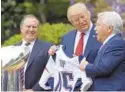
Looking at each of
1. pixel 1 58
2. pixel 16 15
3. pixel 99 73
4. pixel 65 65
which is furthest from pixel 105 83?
pixel 16 15

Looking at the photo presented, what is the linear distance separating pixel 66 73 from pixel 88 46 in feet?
1.11

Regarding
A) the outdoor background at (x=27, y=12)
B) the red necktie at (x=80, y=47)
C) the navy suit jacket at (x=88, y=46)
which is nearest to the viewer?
the navy suit jacket at (x=88, y=46)

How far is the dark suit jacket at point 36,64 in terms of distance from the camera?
4777mm

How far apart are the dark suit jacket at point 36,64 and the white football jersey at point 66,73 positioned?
0.25m

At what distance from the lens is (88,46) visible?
4.46 meters

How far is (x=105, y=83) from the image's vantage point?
13.2 feet

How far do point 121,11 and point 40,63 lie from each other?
2424 millimetres

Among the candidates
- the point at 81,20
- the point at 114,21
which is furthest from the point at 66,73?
the point at 114,21

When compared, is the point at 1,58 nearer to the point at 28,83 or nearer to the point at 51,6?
the point at 28,83

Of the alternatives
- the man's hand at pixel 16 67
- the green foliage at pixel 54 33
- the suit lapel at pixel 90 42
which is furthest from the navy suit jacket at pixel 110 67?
the green foliage at pixel 54 33

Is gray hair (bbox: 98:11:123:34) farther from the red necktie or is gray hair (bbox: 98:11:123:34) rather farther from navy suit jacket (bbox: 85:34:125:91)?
the red necktie

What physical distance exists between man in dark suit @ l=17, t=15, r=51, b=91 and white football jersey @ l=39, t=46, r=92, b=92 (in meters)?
0.26

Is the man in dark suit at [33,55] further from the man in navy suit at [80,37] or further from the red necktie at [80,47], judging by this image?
the red necktie at [80,47]

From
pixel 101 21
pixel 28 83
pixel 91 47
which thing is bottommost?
pixel 28 83
